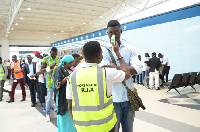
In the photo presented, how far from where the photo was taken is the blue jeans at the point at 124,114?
158 centimetres

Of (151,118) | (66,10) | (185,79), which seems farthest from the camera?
(66,10)

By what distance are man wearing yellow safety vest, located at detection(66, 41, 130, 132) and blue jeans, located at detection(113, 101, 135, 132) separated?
290mm

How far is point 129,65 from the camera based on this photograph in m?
1.65

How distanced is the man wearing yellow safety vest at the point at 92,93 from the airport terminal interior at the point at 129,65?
0.03ft

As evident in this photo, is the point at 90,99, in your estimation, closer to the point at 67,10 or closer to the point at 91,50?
the point at 91,50

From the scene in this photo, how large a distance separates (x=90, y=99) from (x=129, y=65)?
2.04 ft

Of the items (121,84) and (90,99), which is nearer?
(90,99)

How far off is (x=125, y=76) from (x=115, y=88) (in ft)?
0.83

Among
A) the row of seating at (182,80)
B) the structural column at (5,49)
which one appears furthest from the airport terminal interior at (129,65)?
the structural column at (5,49)

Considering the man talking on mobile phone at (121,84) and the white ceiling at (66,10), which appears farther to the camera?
the white ceiling at (66,10)

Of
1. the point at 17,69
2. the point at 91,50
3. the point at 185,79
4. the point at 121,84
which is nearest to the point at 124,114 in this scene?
the point at 121,84

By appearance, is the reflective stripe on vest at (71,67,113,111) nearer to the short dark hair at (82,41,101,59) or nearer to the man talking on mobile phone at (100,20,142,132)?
the short dark hair at (82,41,101,59)

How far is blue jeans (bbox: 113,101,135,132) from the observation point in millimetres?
1575

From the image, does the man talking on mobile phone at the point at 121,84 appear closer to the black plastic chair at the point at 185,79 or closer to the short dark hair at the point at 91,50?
the short dark hair at the point at 91,50
